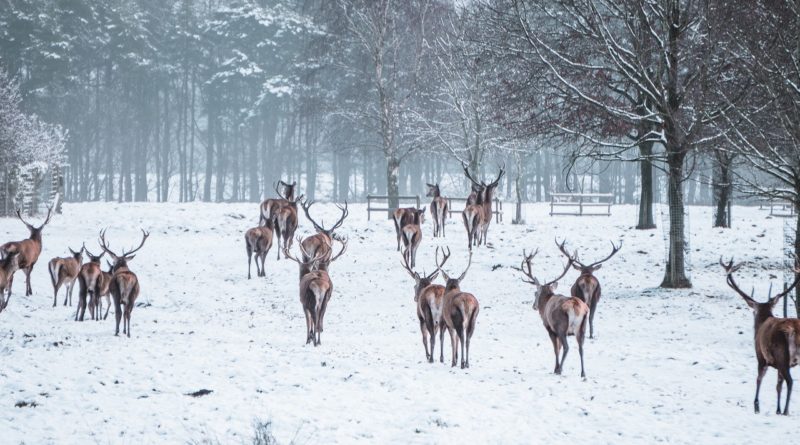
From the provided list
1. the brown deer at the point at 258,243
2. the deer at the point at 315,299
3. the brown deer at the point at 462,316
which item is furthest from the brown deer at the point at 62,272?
the brown deer at the point at 462,316

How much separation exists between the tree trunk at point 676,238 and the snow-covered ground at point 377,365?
43 centimetres

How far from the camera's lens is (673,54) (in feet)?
46.1

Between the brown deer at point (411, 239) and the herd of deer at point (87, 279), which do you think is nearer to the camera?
the herd of deer at point (87, 279)

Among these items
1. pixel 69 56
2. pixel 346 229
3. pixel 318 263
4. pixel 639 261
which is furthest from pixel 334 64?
pixel 69 56

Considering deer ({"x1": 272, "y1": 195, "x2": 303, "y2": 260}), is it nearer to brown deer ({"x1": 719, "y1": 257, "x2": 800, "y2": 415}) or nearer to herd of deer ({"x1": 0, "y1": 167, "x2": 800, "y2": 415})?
herd of deer ({"x1": 0, "y1": 167, "x2": 800, "y2": 415})

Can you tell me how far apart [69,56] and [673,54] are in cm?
4129

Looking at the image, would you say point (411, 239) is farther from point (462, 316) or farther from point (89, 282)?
point (462, 316)

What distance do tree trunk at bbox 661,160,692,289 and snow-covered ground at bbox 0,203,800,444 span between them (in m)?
0.43

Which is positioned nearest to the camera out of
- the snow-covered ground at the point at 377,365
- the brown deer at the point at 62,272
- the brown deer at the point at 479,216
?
the snow-covered ground at the point at 377,365

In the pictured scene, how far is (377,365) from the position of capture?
31.6ft

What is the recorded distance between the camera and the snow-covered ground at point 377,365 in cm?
711

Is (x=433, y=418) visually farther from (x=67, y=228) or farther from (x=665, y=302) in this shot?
(x=67, y=228)

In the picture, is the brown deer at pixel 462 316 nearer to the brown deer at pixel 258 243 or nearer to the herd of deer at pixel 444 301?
the herd of deer at pixel 444 301

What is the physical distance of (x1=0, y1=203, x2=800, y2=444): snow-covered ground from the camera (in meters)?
7.11
